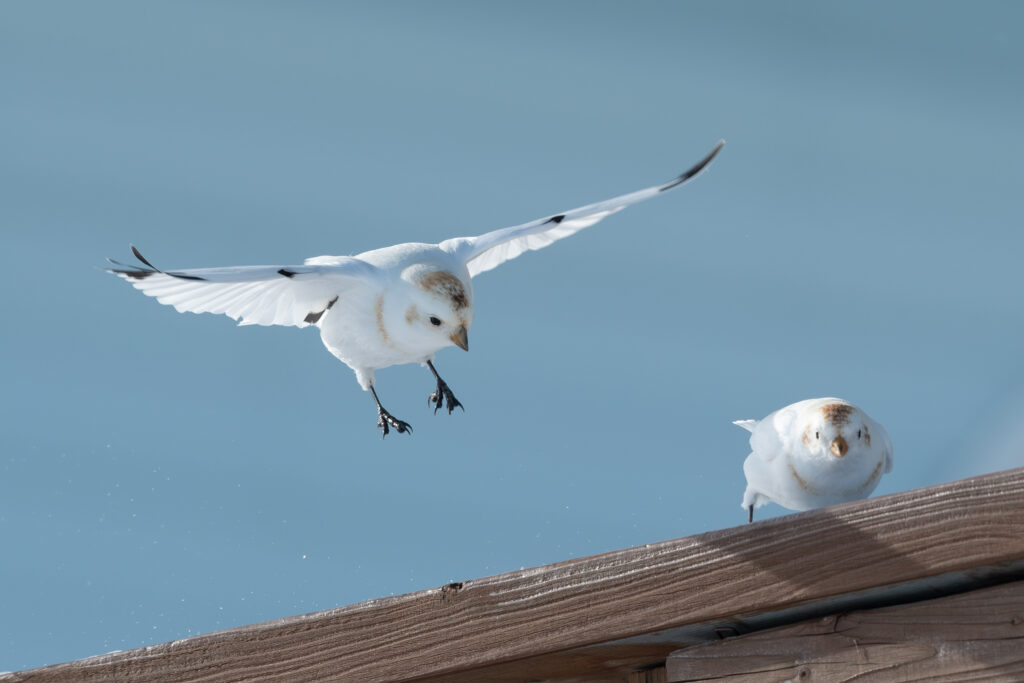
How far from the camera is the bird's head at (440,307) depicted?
10.3 ft

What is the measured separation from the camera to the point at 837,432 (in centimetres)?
286

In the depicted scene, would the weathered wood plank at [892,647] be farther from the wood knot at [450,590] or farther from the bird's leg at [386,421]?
the bird's leg at [386,421]

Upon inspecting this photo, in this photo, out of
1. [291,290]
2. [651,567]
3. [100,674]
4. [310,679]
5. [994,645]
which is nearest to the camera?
[994,645]

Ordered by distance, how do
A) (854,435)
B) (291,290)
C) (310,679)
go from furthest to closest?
(291,290) → (854,435) → (310,679)

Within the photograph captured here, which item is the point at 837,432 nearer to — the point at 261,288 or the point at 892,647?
the point at 892,647

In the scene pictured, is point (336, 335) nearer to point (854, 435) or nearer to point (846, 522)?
point (854, 435)

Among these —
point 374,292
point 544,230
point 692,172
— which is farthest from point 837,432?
point 374,292

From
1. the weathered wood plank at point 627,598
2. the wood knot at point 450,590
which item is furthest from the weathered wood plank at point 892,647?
the wood knot at point 450,590

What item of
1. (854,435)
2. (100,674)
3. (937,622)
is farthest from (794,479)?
(100,674)

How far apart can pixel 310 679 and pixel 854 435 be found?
145 cm

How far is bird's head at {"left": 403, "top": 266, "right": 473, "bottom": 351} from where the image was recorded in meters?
3.15

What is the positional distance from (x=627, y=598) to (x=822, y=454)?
3.53 feet

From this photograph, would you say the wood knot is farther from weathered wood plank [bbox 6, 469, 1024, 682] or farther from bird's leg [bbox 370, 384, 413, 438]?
bird's leg [bbox 370, 384, 413, 438]

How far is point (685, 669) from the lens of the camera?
2.02 metres
